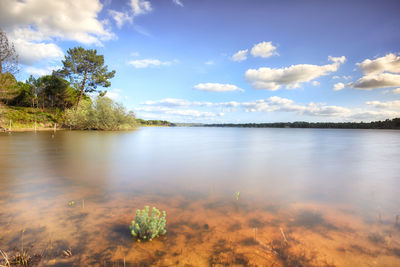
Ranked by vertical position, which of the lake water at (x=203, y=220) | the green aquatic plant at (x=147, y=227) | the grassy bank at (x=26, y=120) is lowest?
the lake water at (x=203, y=220)

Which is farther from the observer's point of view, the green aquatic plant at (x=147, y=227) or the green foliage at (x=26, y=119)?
the green foliage at (x=26, y=119)

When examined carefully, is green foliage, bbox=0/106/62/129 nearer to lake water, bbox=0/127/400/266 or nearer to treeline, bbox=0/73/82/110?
treeline, bbox=0/73/82/110

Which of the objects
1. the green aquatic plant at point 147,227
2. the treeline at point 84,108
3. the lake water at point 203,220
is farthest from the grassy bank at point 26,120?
the green aquatic plant at point 147,227

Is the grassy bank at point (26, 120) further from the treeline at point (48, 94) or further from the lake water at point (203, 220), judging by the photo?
the lake water at point (203, 220)

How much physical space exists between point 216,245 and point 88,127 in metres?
48.8

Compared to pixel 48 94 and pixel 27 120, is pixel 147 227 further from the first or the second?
pixel 48 94

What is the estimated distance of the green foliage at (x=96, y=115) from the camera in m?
41.8

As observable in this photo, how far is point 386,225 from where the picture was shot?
3977mm

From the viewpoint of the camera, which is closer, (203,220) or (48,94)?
(203,220)

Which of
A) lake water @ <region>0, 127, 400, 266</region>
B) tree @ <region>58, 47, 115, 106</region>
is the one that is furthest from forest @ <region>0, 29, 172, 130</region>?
lake water @ <region>0, 127, 400, 266</region>

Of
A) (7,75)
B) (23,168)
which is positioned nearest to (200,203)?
(23,168)

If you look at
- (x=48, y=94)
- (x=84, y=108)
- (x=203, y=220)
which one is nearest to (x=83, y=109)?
(x=84, y=108)

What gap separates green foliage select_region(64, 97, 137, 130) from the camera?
137 ft

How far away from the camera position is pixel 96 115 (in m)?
41.8
